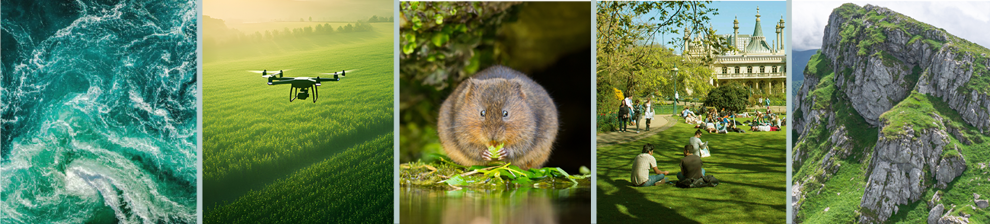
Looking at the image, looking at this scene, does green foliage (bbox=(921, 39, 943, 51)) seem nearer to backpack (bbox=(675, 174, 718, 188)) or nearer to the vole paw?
backpack (bbox=(675, 174, 718, 188))

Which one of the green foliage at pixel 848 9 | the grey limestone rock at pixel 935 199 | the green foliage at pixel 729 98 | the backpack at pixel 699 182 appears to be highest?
the green foliage at pixel 848 9

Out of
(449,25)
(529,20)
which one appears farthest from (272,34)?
(529,20)

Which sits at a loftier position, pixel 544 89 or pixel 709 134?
pixel 544 89

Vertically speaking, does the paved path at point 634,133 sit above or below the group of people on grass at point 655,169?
above

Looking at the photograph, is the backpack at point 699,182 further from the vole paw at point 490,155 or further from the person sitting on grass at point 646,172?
the vole paw at point 490,155

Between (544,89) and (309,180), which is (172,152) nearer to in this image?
(309,180)

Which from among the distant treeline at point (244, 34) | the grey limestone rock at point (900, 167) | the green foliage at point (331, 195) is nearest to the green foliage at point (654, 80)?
the grey limestone rock at point (900, 167)
